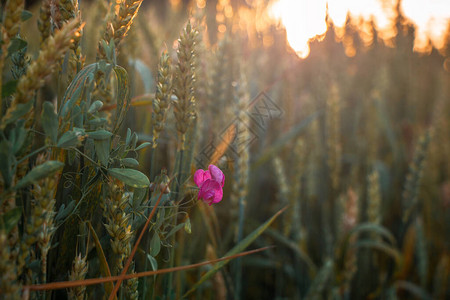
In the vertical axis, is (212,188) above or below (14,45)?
below

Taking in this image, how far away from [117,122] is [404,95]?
2385 mm

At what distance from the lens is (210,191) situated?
0.43 metres

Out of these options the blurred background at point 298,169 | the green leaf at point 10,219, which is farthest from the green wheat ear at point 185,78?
the green leaf at point 10,219

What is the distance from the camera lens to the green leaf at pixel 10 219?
29 cm

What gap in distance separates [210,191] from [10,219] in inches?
8.2

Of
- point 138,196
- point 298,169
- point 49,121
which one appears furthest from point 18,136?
point 298,169

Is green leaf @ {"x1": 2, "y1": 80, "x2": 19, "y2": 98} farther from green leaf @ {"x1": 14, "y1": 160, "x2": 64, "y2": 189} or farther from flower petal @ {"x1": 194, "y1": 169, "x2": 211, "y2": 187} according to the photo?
flower petal @ {"x1": 194, "y1": 169, "x2": 211, "y2": 187}

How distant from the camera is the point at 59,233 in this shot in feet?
1.38

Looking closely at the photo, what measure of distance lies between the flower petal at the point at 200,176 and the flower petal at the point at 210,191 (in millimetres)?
12

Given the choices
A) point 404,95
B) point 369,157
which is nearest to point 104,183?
point 369,157

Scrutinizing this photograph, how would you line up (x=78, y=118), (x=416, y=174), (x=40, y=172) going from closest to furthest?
1. (x=40, y=172)
2. (x=78, y=118)
3. (x=416, y=174)

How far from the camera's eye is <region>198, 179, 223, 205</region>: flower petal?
1.41 ft

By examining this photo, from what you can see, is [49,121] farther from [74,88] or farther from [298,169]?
[298,169]

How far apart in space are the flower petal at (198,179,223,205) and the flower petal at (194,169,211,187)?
0.5 inches
